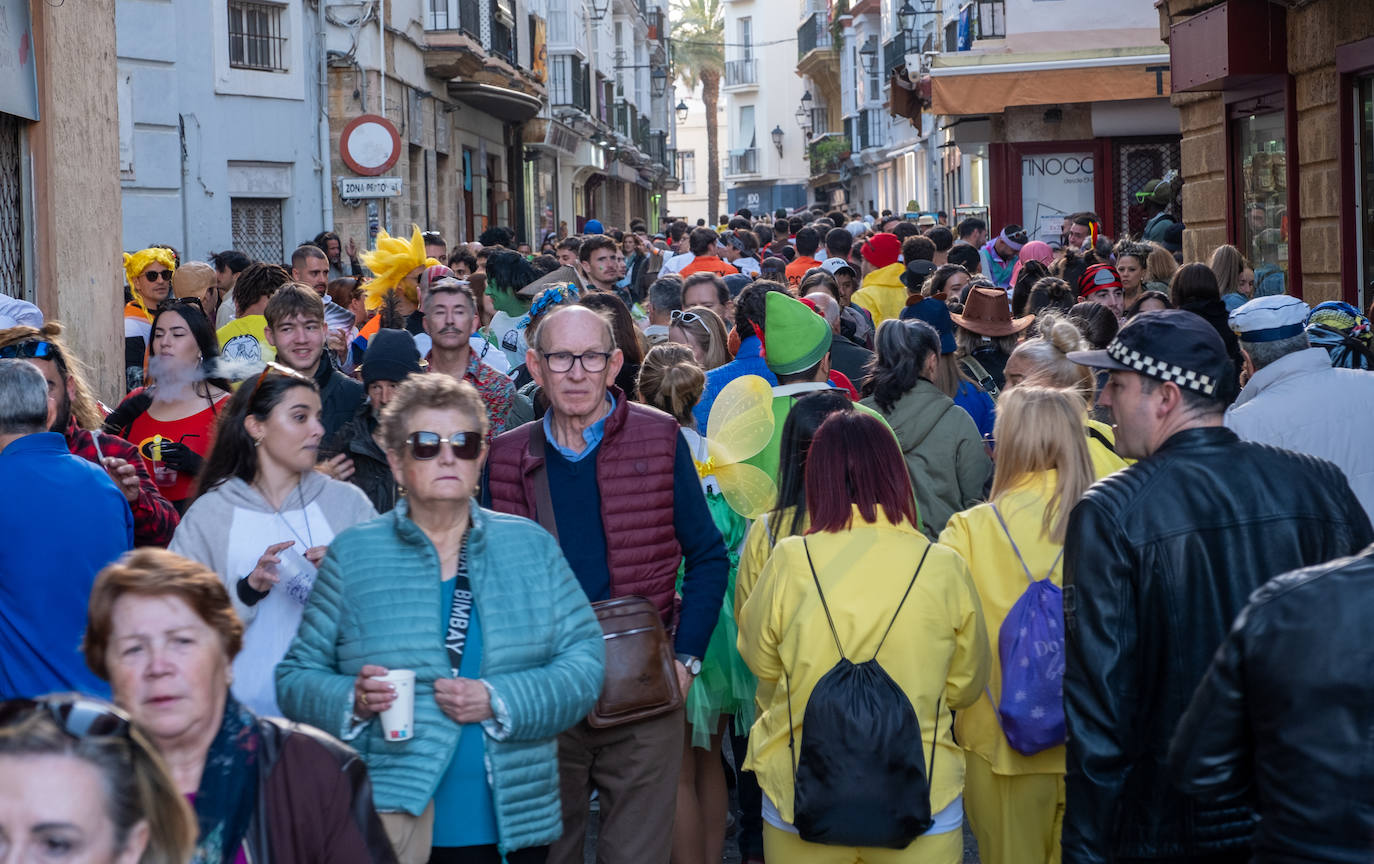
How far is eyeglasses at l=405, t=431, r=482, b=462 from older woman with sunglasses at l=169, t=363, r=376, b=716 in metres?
0.65

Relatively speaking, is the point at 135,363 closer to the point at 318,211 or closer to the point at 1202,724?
the point at 1202,724

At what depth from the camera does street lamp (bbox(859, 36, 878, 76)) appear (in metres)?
50.2

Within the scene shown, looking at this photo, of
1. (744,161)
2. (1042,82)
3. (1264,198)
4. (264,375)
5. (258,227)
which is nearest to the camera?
(264,375)

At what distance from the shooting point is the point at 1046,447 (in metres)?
4.61

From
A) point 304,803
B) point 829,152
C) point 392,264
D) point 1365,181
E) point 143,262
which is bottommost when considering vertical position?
point 304,803

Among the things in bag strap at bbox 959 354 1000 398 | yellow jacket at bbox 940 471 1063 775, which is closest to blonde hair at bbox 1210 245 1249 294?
bag strap at bbox 959 354 1000 398

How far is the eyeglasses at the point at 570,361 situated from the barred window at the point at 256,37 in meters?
15.1

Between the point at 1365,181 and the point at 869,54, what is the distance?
1617 inches

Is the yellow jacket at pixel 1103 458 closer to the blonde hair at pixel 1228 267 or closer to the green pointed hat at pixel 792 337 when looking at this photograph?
the green pointed hat at pixel 792 337

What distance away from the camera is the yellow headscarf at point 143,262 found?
32.6 ft

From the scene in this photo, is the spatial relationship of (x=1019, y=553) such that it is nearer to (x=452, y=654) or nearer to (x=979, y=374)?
(x=452, y=654)

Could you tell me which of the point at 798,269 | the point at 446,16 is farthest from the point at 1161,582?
the point at 446,16

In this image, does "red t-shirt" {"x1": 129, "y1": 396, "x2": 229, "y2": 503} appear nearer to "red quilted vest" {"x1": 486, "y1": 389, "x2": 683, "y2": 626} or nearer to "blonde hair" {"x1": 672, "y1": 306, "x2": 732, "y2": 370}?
"red quilted vest" {"x1": 486, "y1": 389, "x2": 683, "y2": 626}

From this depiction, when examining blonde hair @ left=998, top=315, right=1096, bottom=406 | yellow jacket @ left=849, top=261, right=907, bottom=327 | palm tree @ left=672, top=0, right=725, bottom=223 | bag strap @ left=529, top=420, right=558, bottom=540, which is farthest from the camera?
palm tree @ left=672, top=0, right=725, bottom=223
